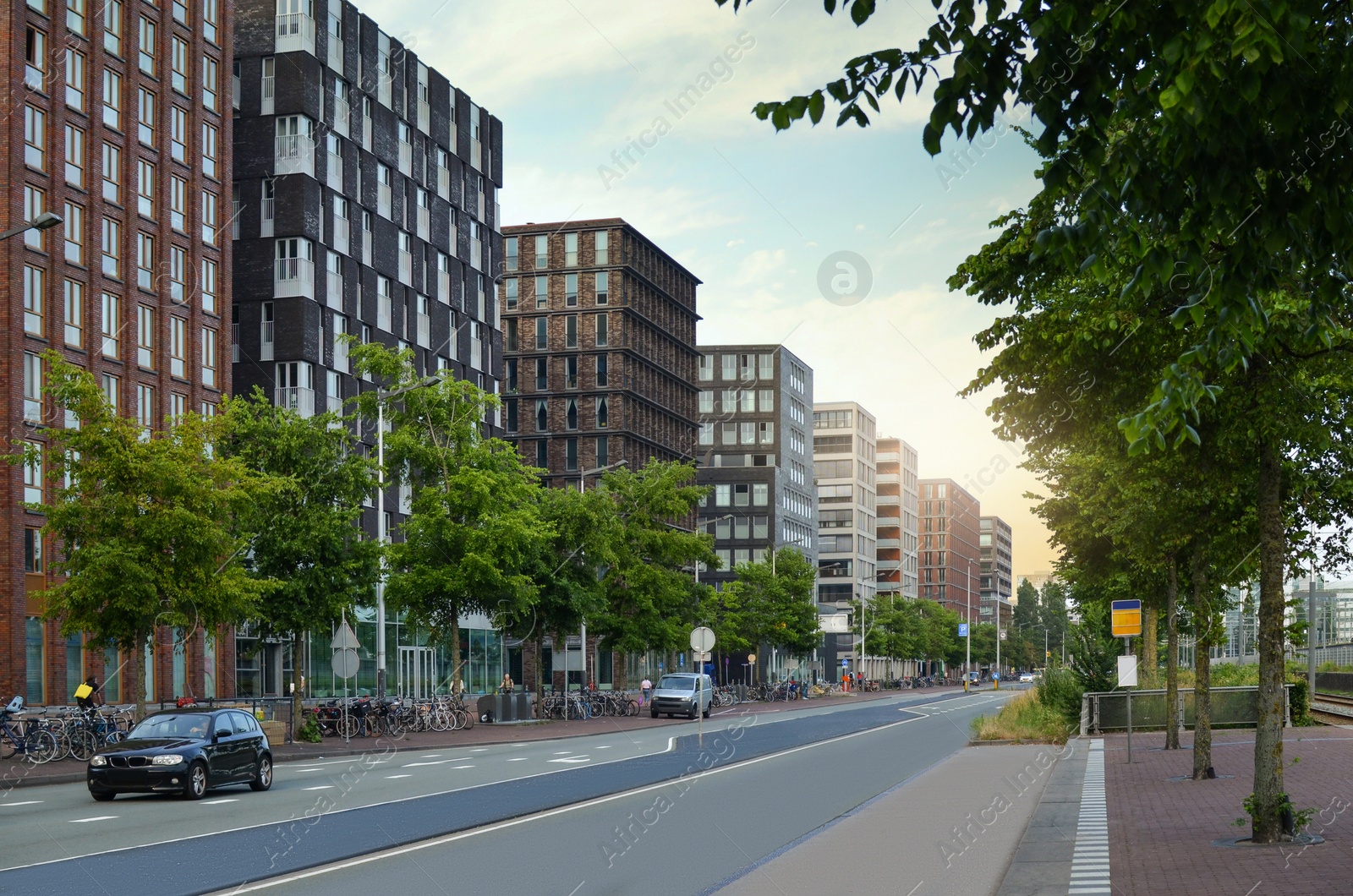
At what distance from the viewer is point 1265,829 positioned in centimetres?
1338

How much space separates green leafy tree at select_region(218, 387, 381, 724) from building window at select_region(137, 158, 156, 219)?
20.1 meters

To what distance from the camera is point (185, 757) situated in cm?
2136

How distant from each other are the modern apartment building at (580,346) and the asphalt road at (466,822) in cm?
7660

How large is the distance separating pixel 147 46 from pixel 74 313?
10892 mm

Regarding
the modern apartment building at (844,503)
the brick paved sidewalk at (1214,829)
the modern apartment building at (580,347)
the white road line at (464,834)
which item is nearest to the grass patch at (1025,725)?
the brick paved sidewalk at (1214,829)

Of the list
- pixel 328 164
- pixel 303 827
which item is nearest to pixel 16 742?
pixel 303 827

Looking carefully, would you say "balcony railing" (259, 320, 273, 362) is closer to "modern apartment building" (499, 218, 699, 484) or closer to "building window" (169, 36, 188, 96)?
"building window" (169, 36, 188, 96)

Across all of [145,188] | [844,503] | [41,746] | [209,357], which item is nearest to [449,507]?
[209,357]

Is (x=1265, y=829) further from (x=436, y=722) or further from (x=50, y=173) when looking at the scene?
(x=50, y=173)

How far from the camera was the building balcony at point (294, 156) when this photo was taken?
212 ft

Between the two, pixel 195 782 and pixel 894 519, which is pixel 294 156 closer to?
pixel 195 782

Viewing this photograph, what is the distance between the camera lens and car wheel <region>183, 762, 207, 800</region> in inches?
840

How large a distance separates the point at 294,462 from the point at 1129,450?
3215 centimetres

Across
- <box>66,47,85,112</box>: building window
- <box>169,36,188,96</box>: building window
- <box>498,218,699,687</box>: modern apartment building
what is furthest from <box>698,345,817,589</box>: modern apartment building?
<box>66,47,85,112</box>: building window
